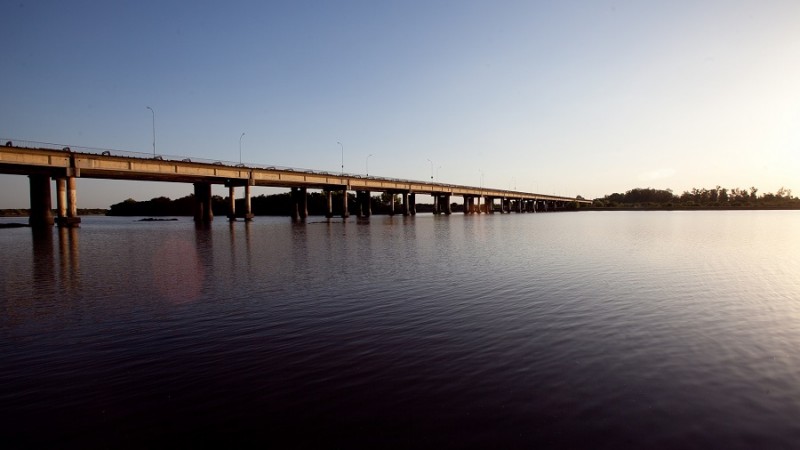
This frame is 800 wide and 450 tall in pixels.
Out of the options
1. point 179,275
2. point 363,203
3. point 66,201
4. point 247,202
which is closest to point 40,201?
point 66,201

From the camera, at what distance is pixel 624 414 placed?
6574 mm

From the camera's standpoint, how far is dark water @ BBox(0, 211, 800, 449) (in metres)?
6.12

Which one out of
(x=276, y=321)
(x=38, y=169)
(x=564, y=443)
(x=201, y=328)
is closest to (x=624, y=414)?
(x=564, y=443)

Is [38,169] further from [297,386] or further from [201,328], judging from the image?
[297,386]

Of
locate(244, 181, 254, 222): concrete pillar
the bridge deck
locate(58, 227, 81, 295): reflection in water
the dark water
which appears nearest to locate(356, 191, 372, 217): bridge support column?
the bridge deck

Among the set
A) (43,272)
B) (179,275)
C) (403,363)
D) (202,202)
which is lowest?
(403,363)

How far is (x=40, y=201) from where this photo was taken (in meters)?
74.8

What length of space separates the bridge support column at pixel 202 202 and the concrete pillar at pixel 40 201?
2772 centimetres

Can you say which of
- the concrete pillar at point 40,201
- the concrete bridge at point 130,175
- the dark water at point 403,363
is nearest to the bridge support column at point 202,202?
the concrete bridge at point 130,175

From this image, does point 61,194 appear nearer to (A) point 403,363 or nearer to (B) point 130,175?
(B) point 130,175

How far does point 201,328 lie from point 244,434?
6550mm

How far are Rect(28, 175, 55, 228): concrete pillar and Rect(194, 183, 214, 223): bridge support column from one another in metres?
27.7

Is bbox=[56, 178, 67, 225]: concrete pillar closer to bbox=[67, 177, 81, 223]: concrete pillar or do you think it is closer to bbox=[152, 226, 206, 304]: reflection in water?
bbox=[67, 177, 81, 223]: concrete pillar

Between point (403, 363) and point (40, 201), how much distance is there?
3570 inches
